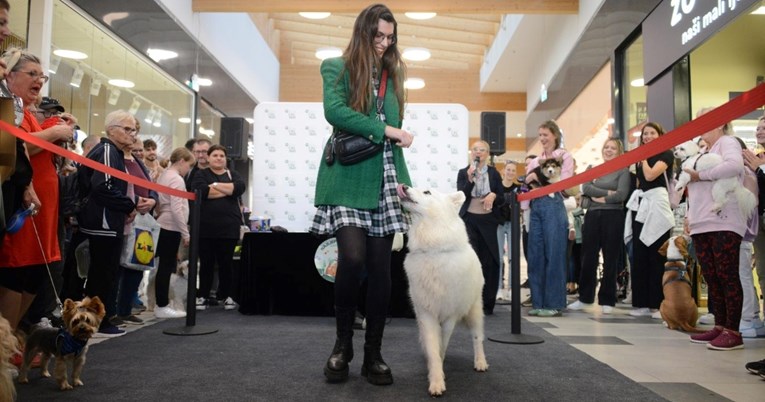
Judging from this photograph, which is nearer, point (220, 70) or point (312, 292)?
point (312, 292)

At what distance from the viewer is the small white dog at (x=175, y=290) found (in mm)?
4914

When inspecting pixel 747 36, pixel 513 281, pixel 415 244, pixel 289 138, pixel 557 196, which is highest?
pixel 747 36

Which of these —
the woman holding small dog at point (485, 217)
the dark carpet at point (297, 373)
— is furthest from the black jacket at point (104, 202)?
the woman holding small dog at point (485, 217)

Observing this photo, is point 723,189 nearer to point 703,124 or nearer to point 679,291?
point 679,291

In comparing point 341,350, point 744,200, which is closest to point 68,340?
point 341,350

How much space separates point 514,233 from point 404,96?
1.41m

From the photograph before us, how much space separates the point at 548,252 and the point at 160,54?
628 centimetres

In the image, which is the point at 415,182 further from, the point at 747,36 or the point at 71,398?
the point at 747,36

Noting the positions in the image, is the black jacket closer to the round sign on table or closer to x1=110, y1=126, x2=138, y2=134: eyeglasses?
x1=110, y1=126, x2=138, y2=134: eyeglasses

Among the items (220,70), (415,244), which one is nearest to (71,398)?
(415,244)

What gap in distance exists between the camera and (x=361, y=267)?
2270 mm

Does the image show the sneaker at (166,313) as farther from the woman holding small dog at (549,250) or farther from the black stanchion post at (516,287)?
the woman holding small dog at (549,250)

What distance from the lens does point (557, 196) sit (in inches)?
194

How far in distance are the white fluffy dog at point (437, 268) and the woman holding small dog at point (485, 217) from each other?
2285 mm
